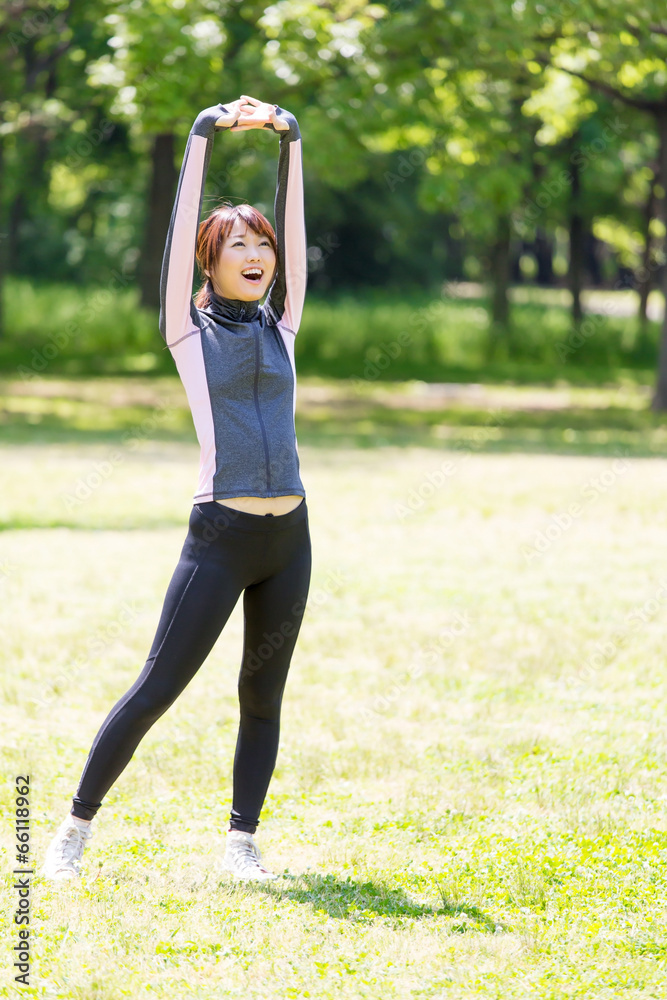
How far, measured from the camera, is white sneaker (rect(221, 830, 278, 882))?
371cm

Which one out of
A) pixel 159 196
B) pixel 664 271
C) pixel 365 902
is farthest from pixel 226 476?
pixel 159 196

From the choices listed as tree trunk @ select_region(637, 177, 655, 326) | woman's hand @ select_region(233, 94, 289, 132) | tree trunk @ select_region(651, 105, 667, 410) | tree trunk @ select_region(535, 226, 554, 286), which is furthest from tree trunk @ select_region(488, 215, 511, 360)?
tree trunk @ select_region(535, 226, 554, 286)

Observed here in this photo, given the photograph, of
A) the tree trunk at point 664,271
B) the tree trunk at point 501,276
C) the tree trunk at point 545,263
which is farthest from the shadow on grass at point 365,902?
the tree trunk at point 545,263

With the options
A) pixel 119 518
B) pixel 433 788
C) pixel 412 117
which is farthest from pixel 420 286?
pixel 433 788

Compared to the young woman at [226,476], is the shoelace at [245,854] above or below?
below

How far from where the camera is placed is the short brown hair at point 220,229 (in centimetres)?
356

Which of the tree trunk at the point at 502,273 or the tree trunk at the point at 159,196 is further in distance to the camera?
the tree trunk at the point at 502,273

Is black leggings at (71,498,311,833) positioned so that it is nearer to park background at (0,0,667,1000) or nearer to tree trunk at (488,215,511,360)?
park background at (0,0,667,1000)

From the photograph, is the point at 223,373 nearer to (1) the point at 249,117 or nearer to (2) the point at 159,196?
(1) the point at 249,117

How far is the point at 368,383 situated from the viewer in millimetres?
23047

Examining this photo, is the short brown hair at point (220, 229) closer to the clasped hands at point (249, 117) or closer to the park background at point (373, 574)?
the clasped hands at point (249, 117)

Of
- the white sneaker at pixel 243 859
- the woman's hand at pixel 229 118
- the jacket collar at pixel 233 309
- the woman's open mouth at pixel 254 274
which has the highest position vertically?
the woman's hand at pixel 229 118

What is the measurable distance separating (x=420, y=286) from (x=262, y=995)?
1617 inches

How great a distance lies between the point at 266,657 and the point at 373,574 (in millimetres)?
4563
